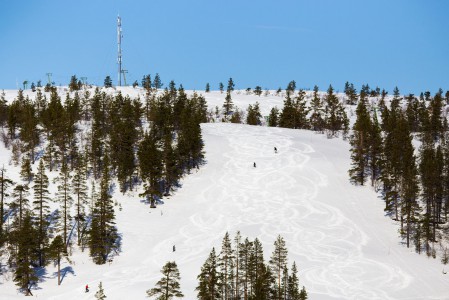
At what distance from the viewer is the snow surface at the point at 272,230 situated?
162ft

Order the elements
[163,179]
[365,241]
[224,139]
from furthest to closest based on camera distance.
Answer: [224,139]
[163,179]
[365,241]

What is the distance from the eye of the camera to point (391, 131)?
90312 millimetres

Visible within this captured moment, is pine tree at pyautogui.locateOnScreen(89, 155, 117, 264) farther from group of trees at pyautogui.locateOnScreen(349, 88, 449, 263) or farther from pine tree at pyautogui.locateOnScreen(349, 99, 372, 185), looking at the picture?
pine tree at pyautogui.locateOnScreen(349, 99, 372, 185)

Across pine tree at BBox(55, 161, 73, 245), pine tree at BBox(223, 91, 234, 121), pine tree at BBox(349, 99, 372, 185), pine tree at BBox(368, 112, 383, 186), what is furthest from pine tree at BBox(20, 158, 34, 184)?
pine tree at BBox(223, 91, 234, 121)

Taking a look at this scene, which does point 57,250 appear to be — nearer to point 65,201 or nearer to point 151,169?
point 65,201

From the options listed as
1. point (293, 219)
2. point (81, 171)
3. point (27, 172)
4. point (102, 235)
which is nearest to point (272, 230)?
point (293, 219)

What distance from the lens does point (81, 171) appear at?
80062 millimetres

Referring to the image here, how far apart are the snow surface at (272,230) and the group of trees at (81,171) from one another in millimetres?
2914

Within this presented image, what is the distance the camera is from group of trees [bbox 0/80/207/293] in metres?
58.1

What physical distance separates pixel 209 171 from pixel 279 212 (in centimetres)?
2332

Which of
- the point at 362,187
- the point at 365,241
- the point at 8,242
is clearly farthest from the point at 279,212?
the point at 8,242

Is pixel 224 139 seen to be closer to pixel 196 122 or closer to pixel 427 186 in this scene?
pixel 196 122

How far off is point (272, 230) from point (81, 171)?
38401 millimetres

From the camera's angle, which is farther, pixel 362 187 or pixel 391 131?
pixel 391 131
